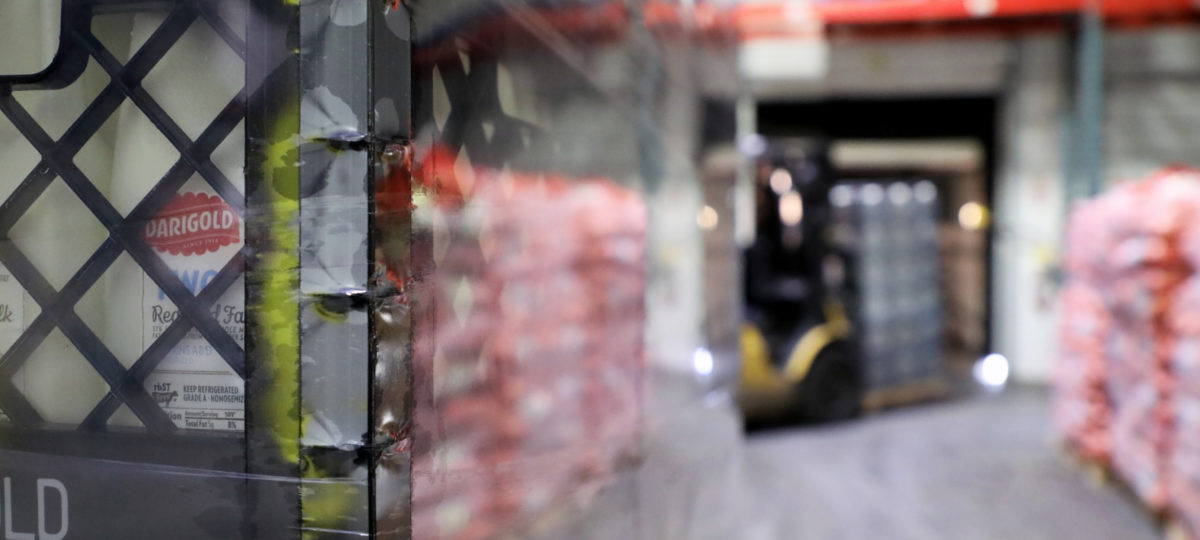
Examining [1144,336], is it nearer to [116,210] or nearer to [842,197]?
[842,197]

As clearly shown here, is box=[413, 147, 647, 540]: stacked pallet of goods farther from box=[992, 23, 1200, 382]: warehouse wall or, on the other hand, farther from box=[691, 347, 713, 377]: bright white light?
box=[992, 23, 1200, 382]: warehouse wall

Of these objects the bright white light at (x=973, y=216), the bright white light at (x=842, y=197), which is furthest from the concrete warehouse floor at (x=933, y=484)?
the bright white light at (x=973, y=216)

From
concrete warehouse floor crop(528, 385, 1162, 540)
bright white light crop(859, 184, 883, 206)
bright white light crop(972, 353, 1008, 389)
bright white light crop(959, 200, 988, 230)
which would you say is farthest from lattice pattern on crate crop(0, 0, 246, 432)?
bright white light crop(959, 200, 988, 230)

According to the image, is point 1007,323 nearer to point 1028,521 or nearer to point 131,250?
point 1028,521

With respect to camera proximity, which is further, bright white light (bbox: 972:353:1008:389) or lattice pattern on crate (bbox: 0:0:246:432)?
bright white light (bbox: 972:353:1008:389)

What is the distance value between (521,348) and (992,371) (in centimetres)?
952

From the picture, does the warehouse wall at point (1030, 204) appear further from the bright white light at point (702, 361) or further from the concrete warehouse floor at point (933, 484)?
the bright white light at point (702, 361)

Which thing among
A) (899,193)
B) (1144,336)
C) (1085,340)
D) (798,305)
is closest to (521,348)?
(1144,336)

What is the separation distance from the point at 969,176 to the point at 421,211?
32.4 ft

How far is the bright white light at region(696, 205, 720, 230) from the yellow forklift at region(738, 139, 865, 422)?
4.67 m

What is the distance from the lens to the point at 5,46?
25.1 inches

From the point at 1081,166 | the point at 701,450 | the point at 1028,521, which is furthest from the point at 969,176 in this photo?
the point at 701,450

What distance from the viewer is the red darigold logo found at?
585 mm

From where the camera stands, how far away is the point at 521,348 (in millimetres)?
789
